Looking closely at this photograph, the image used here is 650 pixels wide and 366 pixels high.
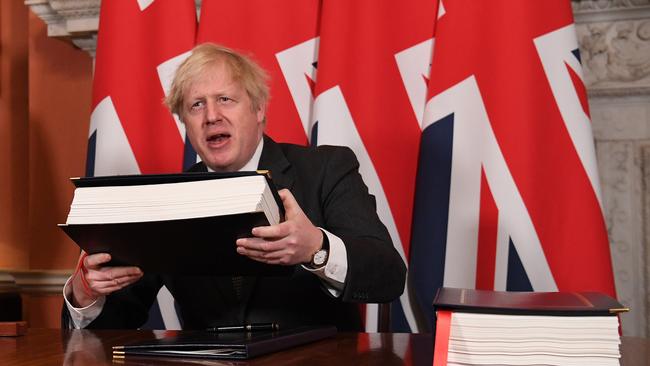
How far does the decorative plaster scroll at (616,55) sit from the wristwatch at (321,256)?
128 centimetres

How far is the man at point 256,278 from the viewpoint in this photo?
4.68ft

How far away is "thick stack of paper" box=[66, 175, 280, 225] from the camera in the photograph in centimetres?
105

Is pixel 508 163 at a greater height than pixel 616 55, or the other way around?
pixel 616 55

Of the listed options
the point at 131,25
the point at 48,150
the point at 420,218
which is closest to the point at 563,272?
the point at 420,218

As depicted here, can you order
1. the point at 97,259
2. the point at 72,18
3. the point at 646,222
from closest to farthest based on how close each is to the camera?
the point at 97,259, the point at 646,222, the point at 72,18

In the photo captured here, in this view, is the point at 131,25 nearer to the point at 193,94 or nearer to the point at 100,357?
the point at 193,94

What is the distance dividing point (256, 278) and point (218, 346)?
1.90ft

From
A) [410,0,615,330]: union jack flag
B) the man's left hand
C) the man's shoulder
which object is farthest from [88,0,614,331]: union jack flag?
the man's left hand

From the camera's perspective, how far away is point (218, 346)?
1.00 metres

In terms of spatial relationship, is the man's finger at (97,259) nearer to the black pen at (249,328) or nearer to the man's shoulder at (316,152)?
the black pen at (249,328)

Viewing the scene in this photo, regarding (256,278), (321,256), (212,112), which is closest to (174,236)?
(321,256)

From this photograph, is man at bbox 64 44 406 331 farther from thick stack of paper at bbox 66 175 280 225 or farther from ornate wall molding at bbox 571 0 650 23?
ornate wall molding at bbox 571 0 650 23

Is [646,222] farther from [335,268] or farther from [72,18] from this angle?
[72,18]

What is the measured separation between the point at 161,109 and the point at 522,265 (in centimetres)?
123
